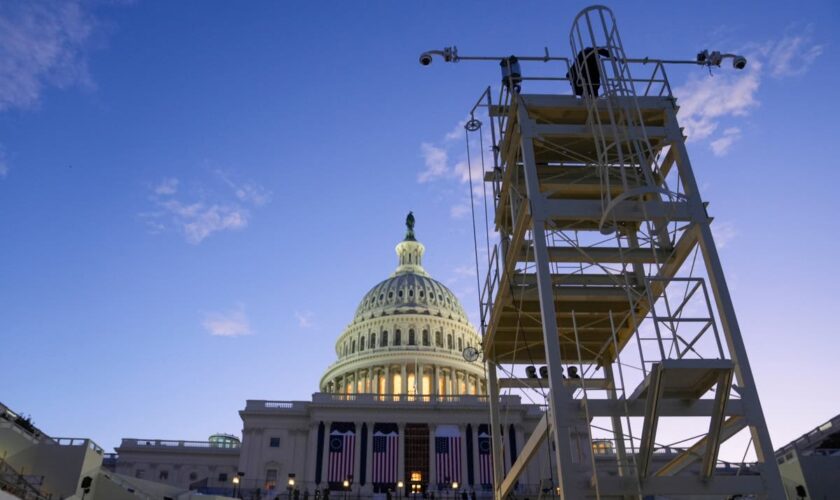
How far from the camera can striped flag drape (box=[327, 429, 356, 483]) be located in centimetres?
7594

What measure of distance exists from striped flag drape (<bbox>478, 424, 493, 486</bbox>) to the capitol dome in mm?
22647

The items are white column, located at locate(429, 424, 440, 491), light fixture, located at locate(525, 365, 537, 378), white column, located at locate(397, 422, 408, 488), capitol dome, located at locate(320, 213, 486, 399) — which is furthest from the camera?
capitol dome, located at locate(320, 213, 486, 399)

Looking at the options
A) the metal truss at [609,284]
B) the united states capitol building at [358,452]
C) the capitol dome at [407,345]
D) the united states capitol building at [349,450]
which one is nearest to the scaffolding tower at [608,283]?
the metal truss at [609,284]

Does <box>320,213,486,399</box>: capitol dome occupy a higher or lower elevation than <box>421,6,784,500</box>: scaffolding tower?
higher

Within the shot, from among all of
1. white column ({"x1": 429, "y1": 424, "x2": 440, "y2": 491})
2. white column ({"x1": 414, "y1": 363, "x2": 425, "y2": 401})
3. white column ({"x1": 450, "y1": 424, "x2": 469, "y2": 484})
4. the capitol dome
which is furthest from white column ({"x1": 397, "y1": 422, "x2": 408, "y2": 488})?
white column ({"x1": 414, "y1": 363, "x2": 425, "y2": 401})

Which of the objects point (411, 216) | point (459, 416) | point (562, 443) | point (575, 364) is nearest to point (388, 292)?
point (411, 216)

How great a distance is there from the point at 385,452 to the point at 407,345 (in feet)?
151

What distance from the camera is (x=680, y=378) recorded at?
46.0 ft

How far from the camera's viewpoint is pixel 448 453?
254 ft

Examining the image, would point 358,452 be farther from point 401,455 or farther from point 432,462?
point 432,462

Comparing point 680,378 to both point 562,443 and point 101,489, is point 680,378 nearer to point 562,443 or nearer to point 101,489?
point 562,443

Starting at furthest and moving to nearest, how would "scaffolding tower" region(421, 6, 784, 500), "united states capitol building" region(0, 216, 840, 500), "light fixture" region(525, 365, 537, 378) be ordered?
"united states capitol building" region(0, 216, 840, 500)
"light fixture" region(525, 365, 537, 378)
"scaffolding tower" region(421, 6, 784, 500)

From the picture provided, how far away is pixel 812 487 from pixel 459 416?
140 ft

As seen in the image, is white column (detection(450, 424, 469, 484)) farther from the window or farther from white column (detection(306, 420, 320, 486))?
the window
